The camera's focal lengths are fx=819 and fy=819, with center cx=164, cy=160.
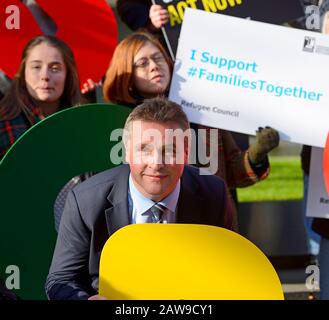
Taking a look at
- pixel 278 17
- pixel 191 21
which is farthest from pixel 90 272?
pixel 278 17

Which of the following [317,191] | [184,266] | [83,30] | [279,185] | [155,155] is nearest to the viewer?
[184,266]

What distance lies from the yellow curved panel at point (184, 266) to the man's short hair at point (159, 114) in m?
0.41

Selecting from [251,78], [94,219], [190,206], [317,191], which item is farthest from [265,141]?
[94,219]

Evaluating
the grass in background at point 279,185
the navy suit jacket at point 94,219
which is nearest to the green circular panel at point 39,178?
the navy suit jacket at point 94,219

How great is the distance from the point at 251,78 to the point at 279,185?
14.3 ft

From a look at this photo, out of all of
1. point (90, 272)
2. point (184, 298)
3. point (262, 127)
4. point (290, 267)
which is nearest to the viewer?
point (184, 298)

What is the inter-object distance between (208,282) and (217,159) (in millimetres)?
1315

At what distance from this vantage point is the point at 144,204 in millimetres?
2586

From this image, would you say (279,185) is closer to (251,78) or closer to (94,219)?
(251,78)

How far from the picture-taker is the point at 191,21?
11.5 feet

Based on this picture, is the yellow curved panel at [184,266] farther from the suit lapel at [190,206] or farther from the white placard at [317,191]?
the white placard at [317,191]

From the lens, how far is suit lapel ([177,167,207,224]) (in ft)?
8.57

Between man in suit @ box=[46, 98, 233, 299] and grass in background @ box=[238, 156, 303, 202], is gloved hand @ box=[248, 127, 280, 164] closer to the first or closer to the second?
man in suit @ box=[46, 98, 233, 299]

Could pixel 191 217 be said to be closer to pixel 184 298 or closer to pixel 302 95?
pixel 184 298
